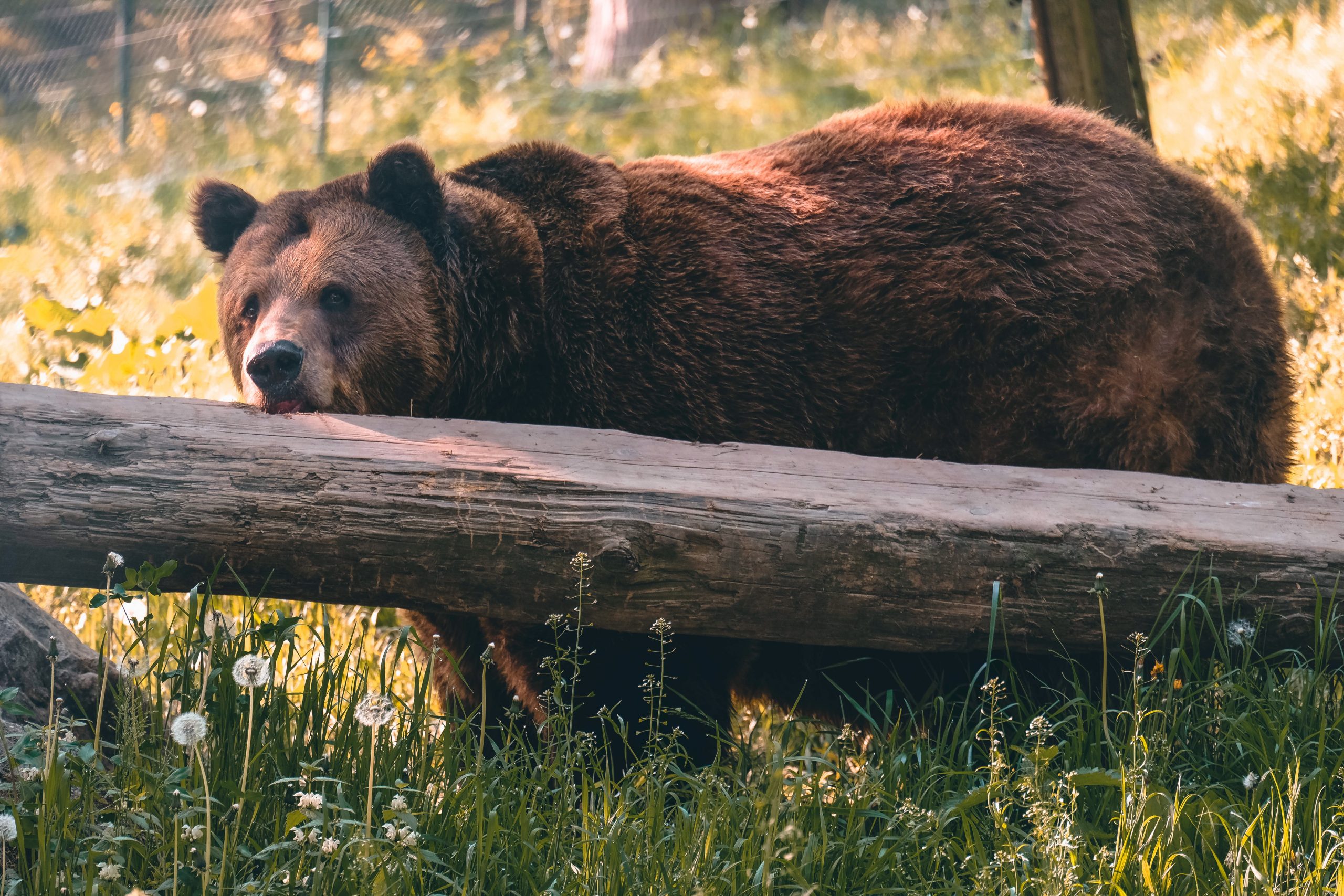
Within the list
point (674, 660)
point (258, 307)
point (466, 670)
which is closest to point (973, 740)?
point (674, 660)

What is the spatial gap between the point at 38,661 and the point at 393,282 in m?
1.67

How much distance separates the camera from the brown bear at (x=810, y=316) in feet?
13.6

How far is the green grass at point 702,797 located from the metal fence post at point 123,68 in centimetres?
1312

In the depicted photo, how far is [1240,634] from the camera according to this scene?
3.36 meters

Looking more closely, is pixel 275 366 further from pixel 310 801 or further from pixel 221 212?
pixel 310 801

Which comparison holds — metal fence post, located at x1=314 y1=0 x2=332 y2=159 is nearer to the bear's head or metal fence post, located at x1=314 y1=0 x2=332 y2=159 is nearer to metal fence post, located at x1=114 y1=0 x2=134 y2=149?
metal fence post, located at x1=114 y1=0 x2=134 y2=149

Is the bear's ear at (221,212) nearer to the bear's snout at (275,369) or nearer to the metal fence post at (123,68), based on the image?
the bear's snout at (275,369)

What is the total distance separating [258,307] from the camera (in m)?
4.36

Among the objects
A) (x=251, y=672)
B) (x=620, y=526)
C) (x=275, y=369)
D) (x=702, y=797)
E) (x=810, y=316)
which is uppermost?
(x=810, y=316)

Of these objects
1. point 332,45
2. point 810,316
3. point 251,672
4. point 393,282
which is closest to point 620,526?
point 251,672

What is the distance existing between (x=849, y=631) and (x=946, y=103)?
2390 mm

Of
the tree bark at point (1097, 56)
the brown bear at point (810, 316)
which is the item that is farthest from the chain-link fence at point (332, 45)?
the brown bear at point (810, 316)

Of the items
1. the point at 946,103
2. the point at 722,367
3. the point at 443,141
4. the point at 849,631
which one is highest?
the point at 443,141

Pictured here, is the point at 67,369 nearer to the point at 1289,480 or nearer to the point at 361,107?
the point at 1289,480
